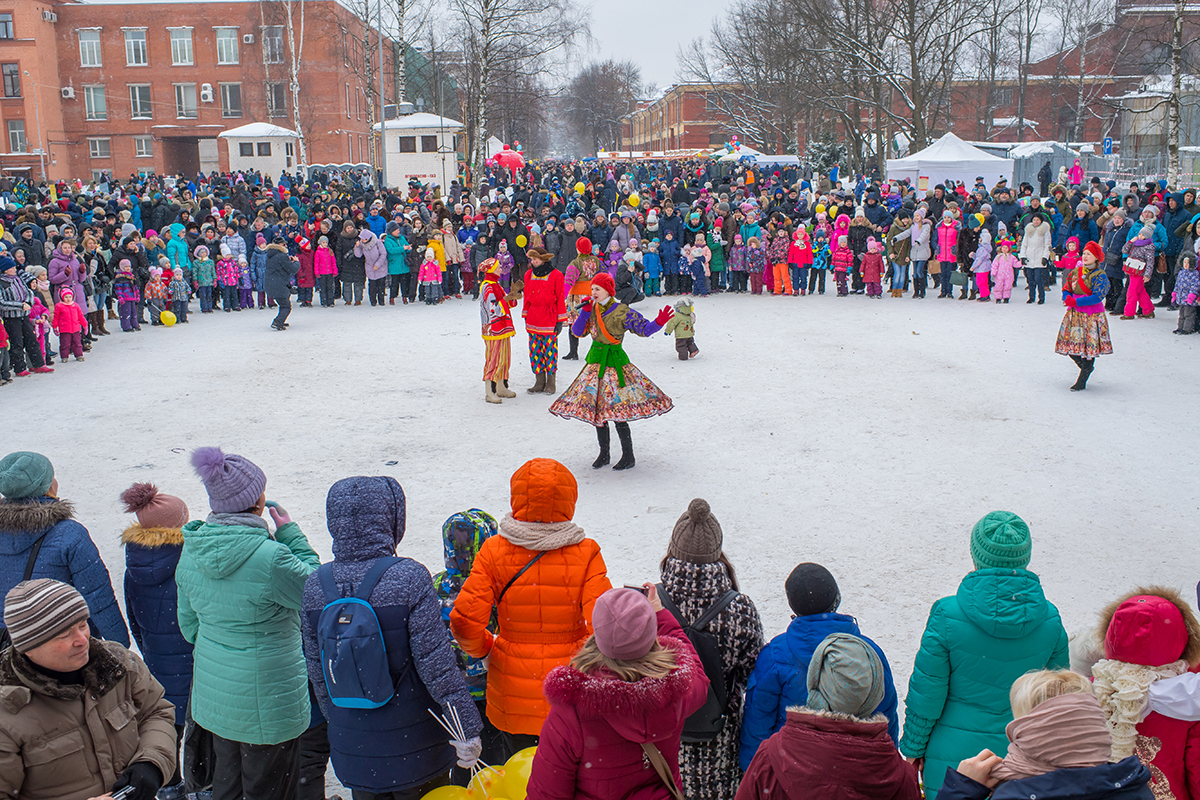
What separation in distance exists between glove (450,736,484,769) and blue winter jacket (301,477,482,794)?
3 cm

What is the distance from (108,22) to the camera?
4862 centimetres

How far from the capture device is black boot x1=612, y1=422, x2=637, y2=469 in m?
7.28

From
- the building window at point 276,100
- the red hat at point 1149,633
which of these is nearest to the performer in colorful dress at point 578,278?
the red hat at point 1149,633

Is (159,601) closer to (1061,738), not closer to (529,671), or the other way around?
(529,671)

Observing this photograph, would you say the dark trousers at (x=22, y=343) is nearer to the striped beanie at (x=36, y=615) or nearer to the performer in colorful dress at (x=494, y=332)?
the performer in colorful dress at (x=494, y=332)

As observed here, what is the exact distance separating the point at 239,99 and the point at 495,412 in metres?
47.4

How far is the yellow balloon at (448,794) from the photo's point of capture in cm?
273

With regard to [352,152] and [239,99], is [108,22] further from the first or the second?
[352,152]

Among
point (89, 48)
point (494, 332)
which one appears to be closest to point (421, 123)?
point (89, 48)

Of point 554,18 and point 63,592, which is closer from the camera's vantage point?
point 63,592

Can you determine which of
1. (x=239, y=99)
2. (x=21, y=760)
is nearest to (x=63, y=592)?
(x=21, y=760)

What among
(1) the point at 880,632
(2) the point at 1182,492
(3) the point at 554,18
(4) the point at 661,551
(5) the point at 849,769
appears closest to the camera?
(5) the point at 849,769

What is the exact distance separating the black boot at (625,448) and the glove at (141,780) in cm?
508

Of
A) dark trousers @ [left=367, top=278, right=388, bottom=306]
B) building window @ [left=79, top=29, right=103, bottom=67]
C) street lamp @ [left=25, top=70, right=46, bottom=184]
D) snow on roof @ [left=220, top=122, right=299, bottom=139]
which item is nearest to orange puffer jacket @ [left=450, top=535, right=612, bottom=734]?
dark trousers @ [left=367, top=278, right=388, bottom=306]
